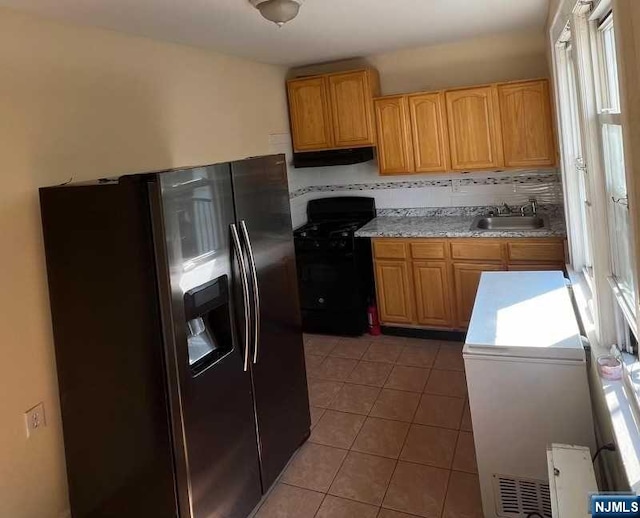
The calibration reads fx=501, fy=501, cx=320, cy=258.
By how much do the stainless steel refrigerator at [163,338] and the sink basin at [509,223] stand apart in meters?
2.36

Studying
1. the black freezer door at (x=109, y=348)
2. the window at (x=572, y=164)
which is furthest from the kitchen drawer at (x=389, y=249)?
the black freezer door at (x=109, y=348)

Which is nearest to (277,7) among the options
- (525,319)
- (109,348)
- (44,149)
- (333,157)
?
(44,149)

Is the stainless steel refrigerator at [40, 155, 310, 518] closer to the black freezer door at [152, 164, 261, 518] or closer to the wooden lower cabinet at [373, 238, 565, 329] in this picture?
the black freezer door at [152, 164, 261, 518]

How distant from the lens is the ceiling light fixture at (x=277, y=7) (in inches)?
90.6

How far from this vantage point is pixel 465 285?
155 inches

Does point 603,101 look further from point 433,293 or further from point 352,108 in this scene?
point 352,108

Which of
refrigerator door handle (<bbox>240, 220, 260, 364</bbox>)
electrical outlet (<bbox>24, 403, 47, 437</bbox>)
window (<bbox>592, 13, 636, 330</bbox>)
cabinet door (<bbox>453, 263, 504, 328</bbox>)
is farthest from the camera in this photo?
cabinet door (<bbox>453, 263, 504, 328</bbox>)

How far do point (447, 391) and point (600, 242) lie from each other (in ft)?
5.35

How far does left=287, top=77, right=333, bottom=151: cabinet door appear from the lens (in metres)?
4.43

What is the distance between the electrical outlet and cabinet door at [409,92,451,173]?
3.22 metres

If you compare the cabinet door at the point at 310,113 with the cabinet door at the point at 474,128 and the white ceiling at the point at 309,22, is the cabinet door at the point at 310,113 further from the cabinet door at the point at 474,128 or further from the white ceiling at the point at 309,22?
the cabinet door at the point at 474,128

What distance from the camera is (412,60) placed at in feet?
14.3

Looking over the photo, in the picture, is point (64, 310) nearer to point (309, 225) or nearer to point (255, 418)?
point (255, 418)

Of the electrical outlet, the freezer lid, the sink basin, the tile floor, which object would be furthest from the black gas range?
the electrical outlet
